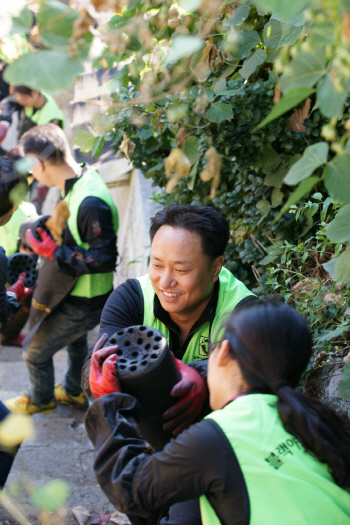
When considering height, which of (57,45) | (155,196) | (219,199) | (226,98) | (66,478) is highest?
(57,45)

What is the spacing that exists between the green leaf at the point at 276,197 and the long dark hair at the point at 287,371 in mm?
1400

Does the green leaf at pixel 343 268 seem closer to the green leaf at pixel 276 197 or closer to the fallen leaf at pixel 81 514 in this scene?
the green leaf at pixel 276 197

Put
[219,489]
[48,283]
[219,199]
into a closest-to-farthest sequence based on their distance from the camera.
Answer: [219,489] → [219,199] → [48,283]

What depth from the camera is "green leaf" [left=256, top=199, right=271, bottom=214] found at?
9.48ft

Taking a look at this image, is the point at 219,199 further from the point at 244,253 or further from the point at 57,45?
the point at 57,45

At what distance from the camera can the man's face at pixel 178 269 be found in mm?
2092

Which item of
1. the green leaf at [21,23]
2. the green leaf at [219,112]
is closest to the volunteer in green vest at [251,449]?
the green leaf at [21,23]

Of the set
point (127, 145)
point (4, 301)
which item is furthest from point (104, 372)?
point (127, 145)

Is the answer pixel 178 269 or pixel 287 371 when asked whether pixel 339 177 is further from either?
pixel 178 269

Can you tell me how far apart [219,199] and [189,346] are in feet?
4.25

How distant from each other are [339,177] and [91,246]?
2.56 metres

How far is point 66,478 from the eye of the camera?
296 centimetres

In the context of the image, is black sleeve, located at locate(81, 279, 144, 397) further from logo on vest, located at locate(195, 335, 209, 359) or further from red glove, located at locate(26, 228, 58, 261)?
red glove, located at locate(26, 228, 58, 261)

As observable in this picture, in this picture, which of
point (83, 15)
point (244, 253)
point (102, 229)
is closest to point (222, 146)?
point (244, 253)
